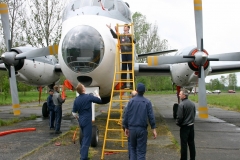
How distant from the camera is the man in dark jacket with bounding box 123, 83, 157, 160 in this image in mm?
4992

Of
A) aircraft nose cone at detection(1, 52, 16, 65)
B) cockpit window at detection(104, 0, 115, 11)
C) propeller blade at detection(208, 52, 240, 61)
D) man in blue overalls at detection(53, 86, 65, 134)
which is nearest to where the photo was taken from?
cockpit window at detection(104, 0, 115, 11)

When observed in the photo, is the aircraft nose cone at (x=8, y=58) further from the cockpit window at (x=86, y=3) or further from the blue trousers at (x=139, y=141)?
the blue trousers at (x=139, y=141)

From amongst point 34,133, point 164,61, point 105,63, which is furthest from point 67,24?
point 34,133

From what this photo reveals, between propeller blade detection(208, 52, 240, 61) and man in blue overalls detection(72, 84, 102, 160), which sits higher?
propeller blade detection(208, 52, 240, 61)

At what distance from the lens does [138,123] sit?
502 centimetres

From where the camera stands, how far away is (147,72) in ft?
38.9

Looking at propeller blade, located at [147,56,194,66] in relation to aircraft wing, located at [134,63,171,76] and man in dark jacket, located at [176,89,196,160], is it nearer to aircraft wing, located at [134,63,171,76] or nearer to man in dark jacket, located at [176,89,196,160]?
aircraft wing, located at [134,63,171,76]

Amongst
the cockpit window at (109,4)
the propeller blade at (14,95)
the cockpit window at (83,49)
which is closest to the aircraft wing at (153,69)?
the cockpit window at (109,4)

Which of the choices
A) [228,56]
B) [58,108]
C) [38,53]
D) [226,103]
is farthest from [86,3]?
[226,103]

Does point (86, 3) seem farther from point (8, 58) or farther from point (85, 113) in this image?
point (85, 113)

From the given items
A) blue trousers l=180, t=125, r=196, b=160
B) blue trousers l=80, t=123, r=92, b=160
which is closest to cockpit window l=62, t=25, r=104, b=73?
blue trousers l=80, t=123, r=92, b=160

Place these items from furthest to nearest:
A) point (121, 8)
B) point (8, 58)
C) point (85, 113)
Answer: point (8, 58)
point (121, 8)
point (85, 113)

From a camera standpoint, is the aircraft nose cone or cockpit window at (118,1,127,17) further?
the aircraft nose cone

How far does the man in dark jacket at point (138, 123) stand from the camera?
4992 mm
